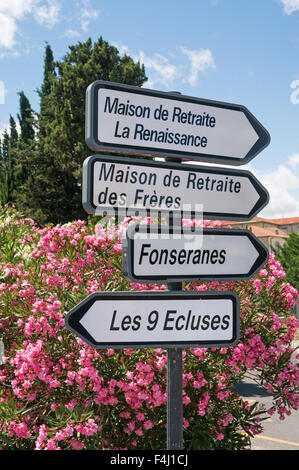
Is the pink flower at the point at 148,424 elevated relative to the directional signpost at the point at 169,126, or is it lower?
lower

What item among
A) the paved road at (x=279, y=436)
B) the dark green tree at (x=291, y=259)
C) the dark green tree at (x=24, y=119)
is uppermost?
the dark green tree at (x=24, y=119)

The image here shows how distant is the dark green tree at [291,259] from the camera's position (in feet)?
95.8

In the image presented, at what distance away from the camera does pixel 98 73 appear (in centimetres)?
2441

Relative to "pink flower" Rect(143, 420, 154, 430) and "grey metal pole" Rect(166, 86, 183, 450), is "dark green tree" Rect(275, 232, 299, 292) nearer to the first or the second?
"pink flower" Rect(143, 420, 154, 430)

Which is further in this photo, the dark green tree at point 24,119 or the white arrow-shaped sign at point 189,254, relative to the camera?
the dark green tree at point 24,119

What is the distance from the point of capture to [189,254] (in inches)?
99.3

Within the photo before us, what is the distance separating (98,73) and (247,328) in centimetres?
2288

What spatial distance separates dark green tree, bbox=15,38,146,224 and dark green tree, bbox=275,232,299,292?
569 inches

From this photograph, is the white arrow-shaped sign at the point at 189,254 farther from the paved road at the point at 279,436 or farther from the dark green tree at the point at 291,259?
the dark green tree at the point at 291,259

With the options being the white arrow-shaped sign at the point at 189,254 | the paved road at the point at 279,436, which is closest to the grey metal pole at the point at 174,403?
the white arrow-shaped sign at the point at 189,254

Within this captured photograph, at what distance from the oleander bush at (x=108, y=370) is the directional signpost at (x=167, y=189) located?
130cm

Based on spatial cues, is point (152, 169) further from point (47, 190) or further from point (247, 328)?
point (47, 190)

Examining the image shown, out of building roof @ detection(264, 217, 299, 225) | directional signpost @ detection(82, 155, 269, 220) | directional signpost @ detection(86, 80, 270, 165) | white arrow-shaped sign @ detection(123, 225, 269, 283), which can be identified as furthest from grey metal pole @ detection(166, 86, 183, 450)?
building roof @ detection(264, 217, 299, 225)

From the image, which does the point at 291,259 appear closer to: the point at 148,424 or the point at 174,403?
the point at 148,424
